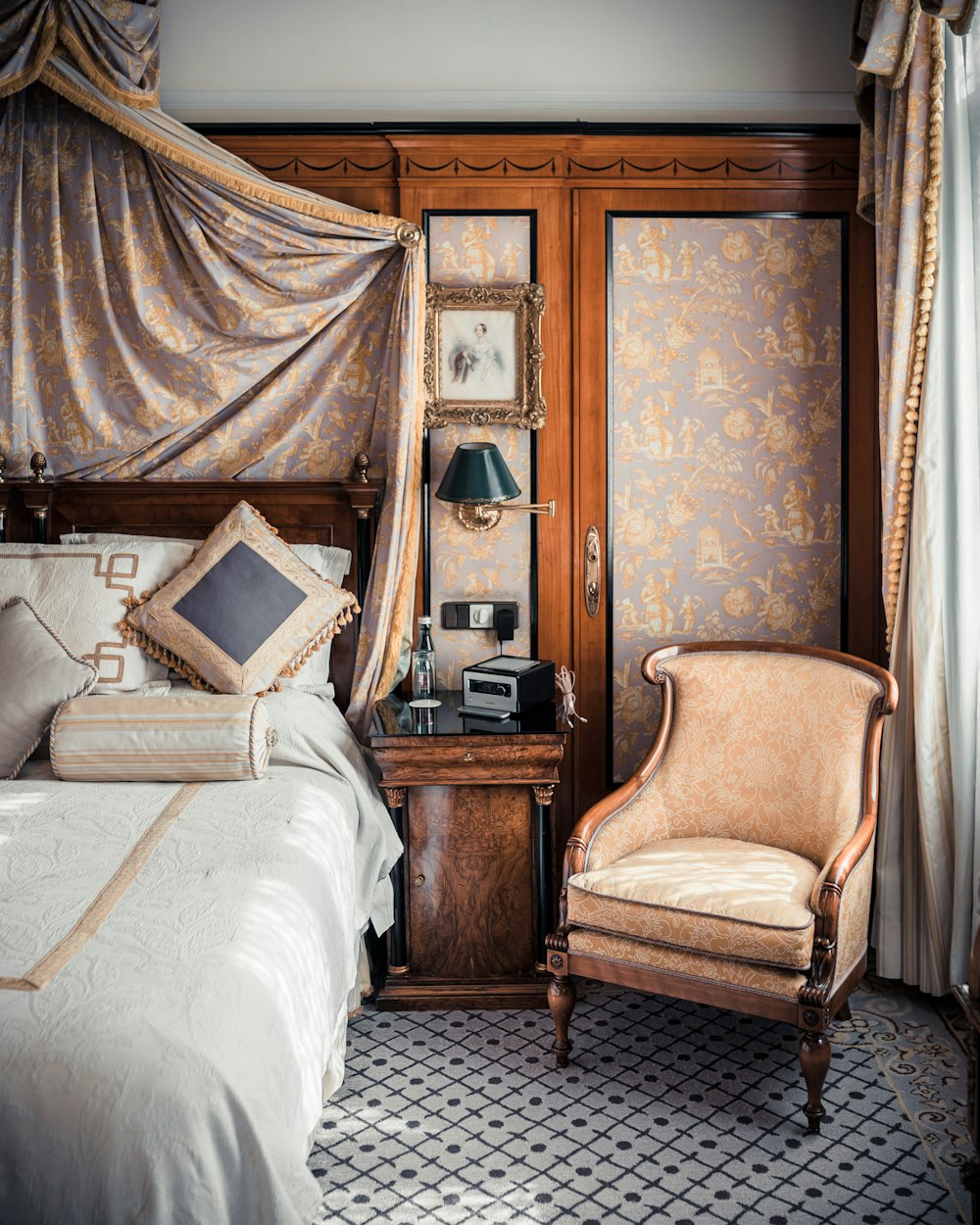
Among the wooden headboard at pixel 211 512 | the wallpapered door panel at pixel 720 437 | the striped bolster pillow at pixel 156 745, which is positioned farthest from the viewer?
the wallpapered door panel at pixel 720 437

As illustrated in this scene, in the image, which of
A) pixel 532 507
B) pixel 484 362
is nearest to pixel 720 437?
pixel 532 507

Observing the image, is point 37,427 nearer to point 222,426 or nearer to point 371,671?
point 222,426

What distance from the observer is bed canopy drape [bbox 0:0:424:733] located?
3.39 metres

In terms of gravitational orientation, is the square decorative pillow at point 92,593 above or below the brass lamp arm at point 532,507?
below

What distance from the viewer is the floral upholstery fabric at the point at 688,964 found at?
2533 mm

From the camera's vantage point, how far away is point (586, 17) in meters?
3.53

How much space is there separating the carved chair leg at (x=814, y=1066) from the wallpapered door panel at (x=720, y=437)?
1.25 metres

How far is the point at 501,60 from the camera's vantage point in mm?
3537

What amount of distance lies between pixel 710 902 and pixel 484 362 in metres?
1.82

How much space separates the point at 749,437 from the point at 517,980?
1.85 metres

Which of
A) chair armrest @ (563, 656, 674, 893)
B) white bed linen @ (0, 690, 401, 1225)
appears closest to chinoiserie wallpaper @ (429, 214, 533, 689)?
chair armrest @ (563, 656, 674, 893)

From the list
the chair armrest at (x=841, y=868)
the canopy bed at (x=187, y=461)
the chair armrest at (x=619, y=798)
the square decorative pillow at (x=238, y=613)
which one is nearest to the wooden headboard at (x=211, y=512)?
the canopy bed at (x=187, y=461)

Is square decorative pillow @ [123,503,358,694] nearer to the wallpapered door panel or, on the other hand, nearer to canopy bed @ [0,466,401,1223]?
canopy bed @ [0,466,401,1223]

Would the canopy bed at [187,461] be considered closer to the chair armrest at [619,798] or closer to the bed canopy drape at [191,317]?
the bed canopy drape at [191,317]
